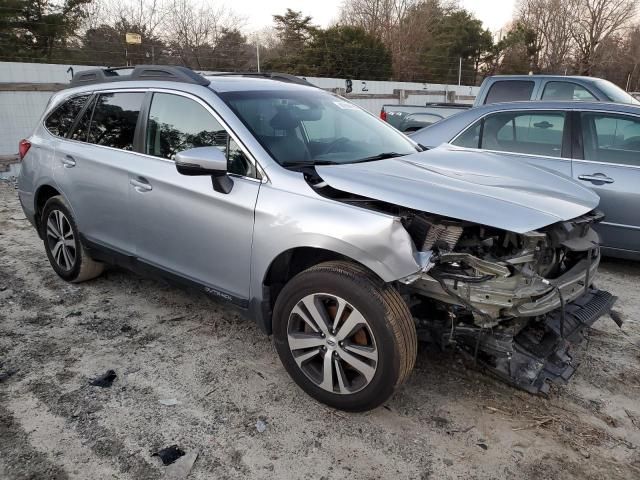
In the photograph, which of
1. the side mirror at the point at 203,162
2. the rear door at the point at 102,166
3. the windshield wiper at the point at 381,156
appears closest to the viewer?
the side mirror at the point at 203,162

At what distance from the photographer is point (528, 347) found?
9.17ft

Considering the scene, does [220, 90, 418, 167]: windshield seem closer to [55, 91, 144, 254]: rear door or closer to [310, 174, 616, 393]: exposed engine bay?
[310, 174, 616, 393]: exposed engine bay

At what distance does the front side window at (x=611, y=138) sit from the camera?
15.3 ft

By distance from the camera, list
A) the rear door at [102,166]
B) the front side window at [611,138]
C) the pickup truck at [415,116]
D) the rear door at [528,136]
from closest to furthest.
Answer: the rear door at [102,166]
the front side window at [611,138]
the rear door at [528,136]
the pickup truck at [415,116]

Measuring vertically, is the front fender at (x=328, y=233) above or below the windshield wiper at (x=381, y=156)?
below

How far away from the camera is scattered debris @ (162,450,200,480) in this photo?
2383 millimetres

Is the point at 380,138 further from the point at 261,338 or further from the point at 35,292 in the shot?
the point at 35,292

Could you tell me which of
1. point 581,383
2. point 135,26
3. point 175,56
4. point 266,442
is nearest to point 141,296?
point 266,442

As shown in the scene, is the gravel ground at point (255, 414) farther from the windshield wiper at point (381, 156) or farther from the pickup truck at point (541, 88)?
the pickup truck at point (541, 88)

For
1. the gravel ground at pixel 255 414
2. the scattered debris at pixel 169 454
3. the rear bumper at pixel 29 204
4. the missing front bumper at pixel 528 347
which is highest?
the rear bumper at pixel 29 204

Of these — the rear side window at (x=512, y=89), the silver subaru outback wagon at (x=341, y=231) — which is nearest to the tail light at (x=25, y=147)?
the silver subaru outback wagon at (x=341, y=231)

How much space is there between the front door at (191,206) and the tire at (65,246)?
Answer: 0.97 m

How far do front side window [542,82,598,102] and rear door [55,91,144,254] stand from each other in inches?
261

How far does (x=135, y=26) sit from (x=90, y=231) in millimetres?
20023
